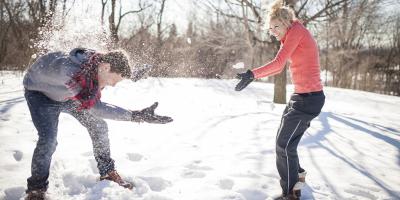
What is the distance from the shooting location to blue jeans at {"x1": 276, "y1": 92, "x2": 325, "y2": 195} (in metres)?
3.10

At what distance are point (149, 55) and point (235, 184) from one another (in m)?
18.3

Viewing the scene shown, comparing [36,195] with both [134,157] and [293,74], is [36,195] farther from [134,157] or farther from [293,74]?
[293,74]

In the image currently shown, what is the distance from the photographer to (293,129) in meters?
3.12

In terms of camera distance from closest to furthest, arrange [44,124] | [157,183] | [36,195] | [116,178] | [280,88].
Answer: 1. [44,124]
2. [36,195]
3. [116,178]
4. [157,183]
5. [280,88]

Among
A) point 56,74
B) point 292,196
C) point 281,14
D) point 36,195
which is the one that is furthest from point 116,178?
point 281,14

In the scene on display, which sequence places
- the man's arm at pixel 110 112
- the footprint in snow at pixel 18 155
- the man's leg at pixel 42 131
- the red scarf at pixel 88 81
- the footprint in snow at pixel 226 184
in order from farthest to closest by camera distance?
the footprint in snow at pixel 18 155 → the footprint in snow at pixel 226 184 → the man's arm at pixel 110 112 → the man's leg at pixel 42 131 → the red scarf at pixel 88 81

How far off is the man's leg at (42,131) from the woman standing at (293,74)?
152 cm

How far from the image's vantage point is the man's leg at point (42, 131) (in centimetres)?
288

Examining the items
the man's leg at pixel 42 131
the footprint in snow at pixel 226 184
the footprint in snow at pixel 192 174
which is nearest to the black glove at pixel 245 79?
the footprint in snow at pixel 226 184

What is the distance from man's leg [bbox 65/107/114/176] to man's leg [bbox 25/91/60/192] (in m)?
0.19

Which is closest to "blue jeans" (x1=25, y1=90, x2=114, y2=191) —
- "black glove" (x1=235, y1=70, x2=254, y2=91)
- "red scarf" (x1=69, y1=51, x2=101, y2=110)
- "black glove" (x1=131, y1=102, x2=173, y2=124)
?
"red scarf" (x1=69, y1=51, x2=101, y2=110)

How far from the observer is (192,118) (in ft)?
21.0

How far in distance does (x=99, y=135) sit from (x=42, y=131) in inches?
20.3

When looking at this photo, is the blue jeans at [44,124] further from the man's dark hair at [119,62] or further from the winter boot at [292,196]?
the winter boot at [292,196]
